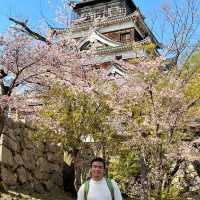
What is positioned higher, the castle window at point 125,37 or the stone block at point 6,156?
the castle window at point 125,37

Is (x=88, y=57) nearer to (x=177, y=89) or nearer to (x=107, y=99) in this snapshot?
(x=107, y=99)

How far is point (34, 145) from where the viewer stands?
12.9 m

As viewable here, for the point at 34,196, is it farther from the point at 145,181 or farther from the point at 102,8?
the point at 102,8

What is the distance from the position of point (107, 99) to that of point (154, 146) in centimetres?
185

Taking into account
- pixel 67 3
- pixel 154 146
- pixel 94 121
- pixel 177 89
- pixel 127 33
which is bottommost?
pixel 154 146

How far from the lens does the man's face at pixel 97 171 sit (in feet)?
15.8

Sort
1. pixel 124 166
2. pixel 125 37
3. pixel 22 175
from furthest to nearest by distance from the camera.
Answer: pixel 125 37 < pixel 124 166 < pixel 22 175

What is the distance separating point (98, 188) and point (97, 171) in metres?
0.20

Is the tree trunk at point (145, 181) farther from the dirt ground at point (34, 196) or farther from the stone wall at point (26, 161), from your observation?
the stone wall at point (26, 161)

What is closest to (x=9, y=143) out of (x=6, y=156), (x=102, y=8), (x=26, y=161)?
(x=6, y=156)

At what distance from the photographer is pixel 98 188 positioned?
4.73 metres

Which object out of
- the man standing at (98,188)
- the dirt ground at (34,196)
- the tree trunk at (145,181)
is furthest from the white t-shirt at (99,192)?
the tree trunk at (145,181)

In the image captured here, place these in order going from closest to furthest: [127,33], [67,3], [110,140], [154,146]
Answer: [154,146], [110,140], [67,3], [127,33]

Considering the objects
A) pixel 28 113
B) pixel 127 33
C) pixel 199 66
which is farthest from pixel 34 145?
pixel 127 33
